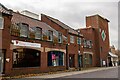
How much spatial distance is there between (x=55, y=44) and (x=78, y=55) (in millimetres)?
8862

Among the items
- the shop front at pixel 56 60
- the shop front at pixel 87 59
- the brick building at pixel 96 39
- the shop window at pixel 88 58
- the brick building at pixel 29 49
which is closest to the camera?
the brick building at pixel 29 49

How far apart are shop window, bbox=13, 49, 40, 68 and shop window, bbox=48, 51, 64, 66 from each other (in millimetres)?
2731

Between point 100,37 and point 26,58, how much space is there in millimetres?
27288

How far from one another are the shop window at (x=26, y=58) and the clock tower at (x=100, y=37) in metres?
24.3

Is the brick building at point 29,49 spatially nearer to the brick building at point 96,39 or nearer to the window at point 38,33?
the window at point 38,33

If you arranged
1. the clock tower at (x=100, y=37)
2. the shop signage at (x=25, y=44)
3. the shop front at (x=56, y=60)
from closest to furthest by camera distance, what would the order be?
the shop signage at (x=25, y=44) → the shop front at (x=56, y=60) → the clock tower at (x=100, y=37)

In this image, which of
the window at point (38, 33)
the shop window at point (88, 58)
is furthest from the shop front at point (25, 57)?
the shop window at point (88, 58)

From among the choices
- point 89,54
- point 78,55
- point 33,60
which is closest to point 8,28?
point 33,60

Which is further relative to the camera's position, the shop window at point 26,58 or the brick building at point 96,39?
the brick building at point 96,39

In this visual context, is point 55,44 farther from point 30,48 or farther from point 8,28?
point 8,28

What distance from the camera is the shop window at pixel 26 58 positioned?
23.9 meters

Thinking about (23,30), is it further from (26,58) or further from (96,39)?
(96,39)

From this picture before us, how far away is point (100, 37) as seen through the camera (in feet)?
162

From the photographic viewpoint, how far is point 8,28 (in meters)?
21.7
